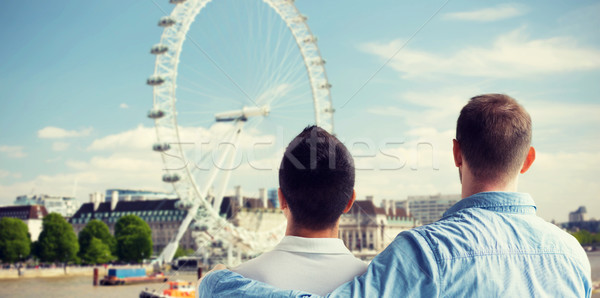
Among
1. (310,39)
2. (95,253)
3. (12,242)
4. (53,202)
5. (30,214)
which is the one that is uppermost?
(310,39)

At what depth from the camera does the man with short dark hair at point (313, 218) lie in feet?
4.47

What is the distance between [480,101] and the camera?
4.65ft

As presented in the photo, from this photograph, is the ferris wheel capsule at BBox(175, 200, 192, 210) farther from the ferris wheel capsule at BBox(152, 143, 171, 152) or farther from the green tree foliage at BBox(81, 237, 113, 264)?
the green tree foliage at BBox(81, 237, 113, 264)

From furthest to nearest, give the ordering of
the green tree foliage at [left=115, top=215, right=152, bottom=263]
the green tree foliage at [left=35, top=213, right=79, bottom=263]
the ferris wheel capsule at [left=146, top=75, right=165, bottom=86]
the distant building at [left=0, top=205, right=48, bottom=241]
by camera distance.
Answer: the distant building at [left=0, top=205, right=48, bottom=241] → the green tree foliage at [left=115, top=215, right=152, bottom=263] → the green tree foliage at [left=35, top=213, right=79, bottom=263] → the ferris wheel capsule at [left=146, top=75, right=165, bottom=86]

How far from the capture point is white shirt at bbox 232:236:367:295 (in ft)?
4.41

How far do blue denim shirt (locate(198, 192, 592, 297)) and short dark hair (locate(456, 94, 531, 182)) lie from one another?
4.5 inches

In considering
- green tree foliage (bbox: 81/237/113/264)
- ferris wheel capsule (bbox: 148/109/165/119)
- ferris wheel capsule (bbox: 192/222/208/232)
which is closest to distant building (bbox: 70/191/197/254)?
green tree foliage (bbox: 81/237/113/264)

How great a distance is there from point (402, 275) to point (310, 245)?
33 cm

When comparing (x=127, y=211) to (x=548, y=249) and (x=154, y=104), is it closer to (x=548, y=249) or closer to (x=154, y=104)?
(x=154, y=104)

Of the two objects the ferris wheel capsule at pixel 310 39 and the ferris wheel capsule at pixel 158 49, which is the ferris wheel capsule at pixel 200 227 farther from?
the ferris wheel capsule at pixel 310 39

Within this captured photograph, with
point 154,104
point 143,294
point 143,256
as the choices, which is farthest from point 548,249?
point 143,256

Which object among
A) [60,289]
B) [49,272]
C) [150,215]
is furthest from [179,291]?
[150,215]

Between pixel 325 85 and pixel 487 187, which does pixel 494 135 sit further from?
pixel 325 85

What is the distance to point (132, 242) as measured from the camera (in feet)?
137
